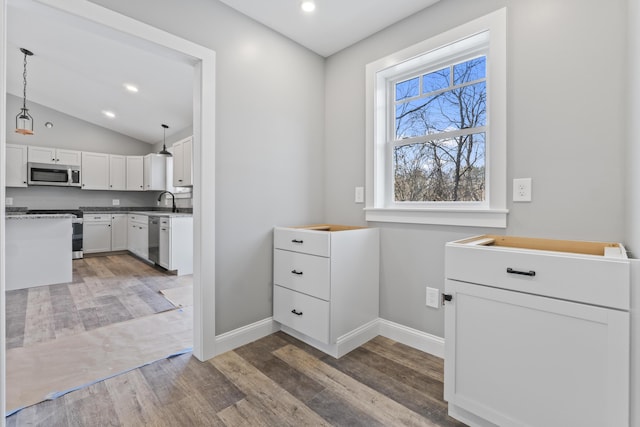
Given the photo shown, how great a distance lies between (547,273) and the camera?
3.66 ft

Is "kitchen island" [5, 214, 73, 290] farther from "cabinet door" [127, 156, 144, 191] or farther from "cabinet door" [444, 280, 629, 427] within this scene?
"cabinet door" [444, 280, 629, 427]

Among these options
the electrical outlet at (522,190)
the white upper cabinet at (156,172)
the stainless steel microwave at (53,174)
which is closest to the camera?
the electrical outlet at (522,190)

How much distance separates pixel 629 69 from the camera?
125 centimetres

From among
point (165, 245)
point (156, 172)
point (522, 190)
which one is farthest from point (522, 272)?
point (156, 172)

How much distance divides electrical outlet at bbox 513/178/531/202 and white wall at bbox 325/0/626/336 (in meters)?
0.03

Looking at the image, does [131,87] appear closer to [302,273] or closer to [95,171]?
[95,171]

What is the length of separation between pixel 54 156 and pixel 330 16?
635 cm

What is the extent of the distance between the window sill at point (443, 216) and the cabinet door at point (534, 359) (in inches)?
23.5

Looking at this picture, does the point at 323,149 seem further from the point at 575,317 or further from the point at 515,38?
the point at 575,317

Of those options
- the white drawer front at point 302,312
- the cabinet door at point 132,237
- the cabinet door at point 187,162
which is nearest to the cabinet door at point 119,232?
the cabinet door at point 132,237

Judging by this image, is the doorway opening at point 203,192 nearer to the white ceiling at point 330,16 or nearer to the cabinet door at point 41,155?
the white ceiling at point 330,16

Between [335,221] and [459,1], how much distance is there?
1779 millimetres

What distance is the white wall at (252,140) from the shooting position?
1977mm

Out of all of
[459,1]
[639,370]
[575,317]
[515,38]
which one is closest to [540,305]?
[575,317]
